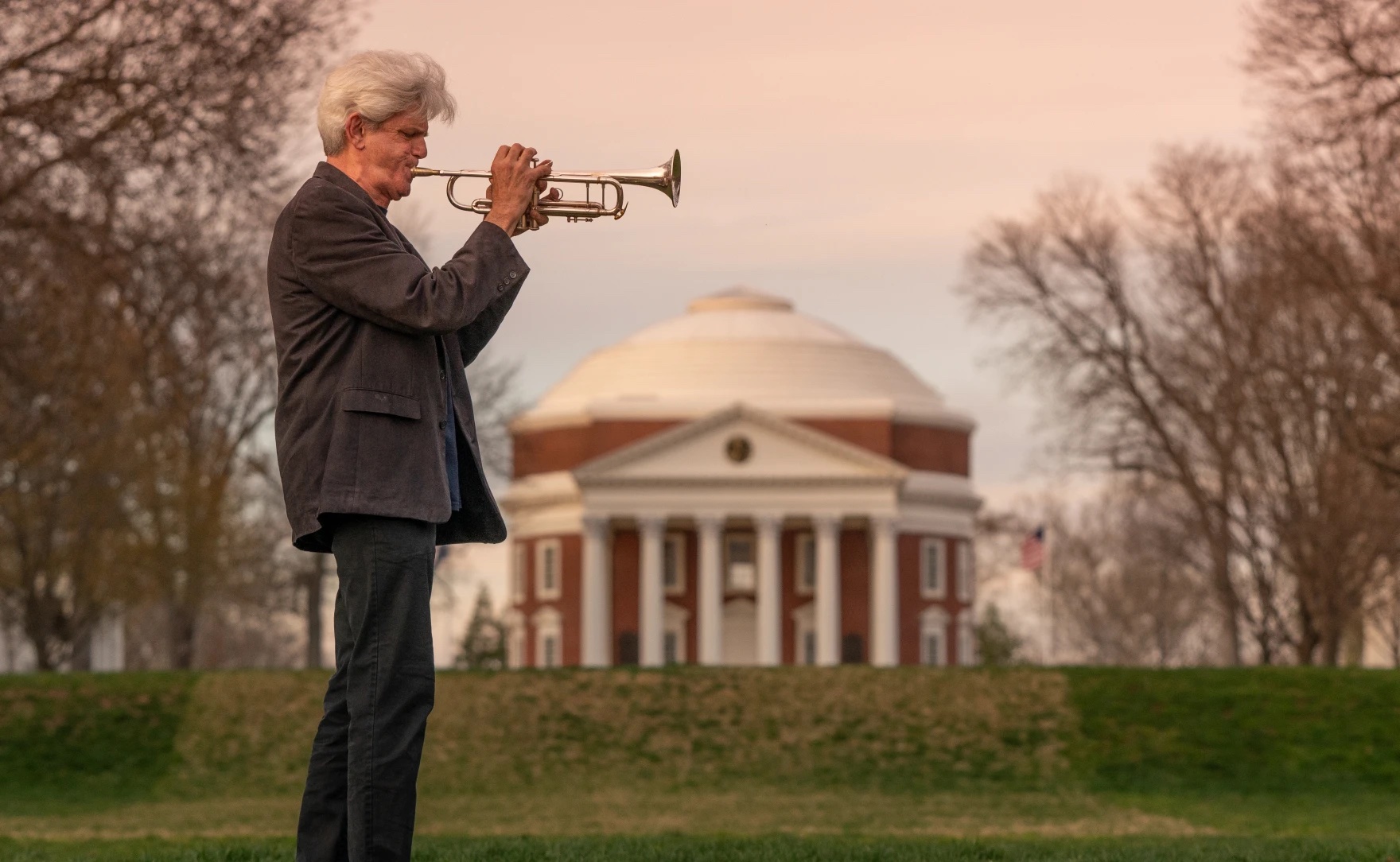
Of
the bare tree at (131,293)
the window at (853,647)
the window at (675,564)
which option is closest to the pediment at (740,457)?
the window at (675,564)

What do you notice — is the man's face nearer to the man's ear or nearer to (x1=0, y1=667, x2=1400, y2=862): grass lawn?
the man's ear

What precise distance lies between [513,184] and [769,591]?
7207 cm

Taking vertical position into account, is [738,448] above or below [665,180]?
above

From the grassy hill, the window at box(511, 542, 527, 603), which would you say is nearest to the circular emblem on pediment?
the window at box(511, 542, 527, 603)

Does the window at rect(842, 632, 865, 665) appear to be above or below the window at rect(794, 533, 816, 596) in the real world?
below

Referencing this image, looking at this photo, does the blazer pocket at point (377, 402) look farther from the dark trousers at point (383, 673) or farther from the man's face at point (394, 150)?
→ the man's face at point (394, 150)

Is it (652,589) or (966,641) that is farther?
(966,641)

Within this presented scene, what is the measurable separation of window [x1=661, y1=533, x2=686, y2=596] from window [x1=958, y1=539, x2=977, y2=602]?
34.2ft

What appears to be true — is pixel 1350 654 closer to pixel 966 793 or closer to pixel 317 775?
pixel 966 793

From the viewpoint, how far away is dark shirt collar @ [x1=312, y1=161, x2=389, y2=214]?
602 centimetres

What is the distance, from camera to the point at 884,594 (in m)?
77.6

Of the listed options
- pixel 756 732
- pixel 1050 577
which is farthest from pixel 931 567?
pixel 756 732

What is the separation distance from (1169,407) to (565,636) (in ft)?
128

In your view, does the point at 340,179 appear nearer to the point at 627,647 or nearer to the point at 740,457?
the point at 740,457
